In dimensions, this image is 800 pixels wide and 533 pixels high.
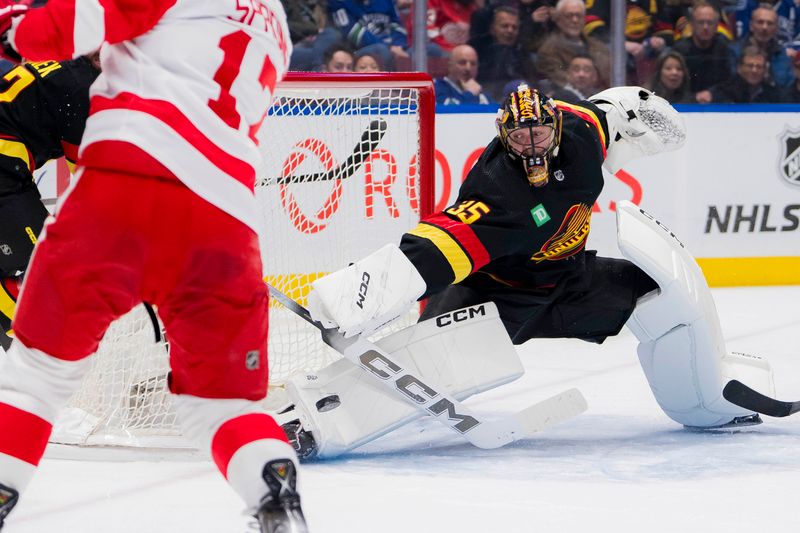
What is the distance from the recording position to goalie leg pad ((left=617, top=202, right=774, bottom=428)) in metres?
2.67

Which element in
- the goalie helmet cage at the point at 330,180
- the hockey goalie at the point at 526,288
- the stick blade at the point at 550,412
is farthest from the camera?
the goalie helmet cage at the point at 330,180

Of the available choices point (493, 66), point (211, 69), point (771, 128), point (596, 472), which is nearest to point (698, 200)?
point (771, 128)

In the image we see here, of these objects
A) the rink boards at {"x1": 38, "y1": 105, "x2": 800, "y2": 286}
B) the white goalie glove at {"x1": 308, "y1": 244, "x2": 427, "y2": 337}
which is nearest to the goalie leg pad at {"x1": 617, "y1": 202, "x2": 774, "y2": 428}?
the white goalie glove at {"x1": 308, "y1": 244, "x2": 427, "y2": 337}

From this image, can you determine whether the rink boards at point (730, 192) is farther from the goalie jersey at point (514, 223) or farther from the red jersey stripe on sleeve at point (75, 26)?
the red jersey stripe on sleeve at point (75, 26)

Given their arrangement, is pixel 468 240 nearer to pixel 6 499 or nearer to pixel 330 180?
pixel 330 180

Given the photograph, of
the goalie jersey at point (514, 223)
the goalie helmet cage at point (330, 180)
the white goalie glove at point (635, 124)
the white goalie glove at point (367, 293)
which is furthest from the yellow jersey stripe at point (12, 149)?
the white goalie glove at point (635, 124)

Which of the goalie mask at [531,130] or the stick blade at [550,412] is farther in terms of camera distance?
the stick blade at [550,412]

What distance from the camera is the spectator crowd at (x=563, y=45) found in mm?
4949

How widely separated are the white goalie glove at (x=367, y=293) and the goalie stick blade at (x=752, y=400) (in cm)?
79

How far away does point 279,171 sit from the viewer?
3.21m

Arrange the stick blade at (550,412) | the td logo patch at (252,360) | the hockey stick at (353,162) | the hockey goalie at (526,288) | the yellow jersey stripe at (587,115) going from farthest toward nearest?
the hockey stick at (353,162) < the yellow jersey stripe at (587,115) < the stick blade at (550,412) < the hockey goalie at (526,288) < the td logo patch at (252,360)

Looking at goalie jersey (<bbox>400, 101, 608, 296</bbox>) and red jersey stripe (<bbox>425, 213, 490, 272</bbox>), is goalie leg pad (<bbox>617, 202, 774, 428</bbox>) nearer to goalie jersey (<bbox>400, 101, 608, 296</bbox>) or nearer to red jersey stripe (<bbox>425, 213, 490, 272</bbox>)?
goalie jersey (<bbox>400, 101, 608, 296</bbox>)

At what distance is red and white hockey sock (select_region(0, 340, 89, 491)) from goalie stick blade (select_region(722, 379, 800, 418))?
1.62 meters

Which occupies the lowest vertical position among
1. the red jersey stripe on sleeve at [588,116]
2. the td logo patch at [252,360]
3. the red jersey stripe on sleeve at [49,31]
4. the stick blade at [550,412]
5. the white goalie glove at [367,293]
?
the stick blade at [550,412]
